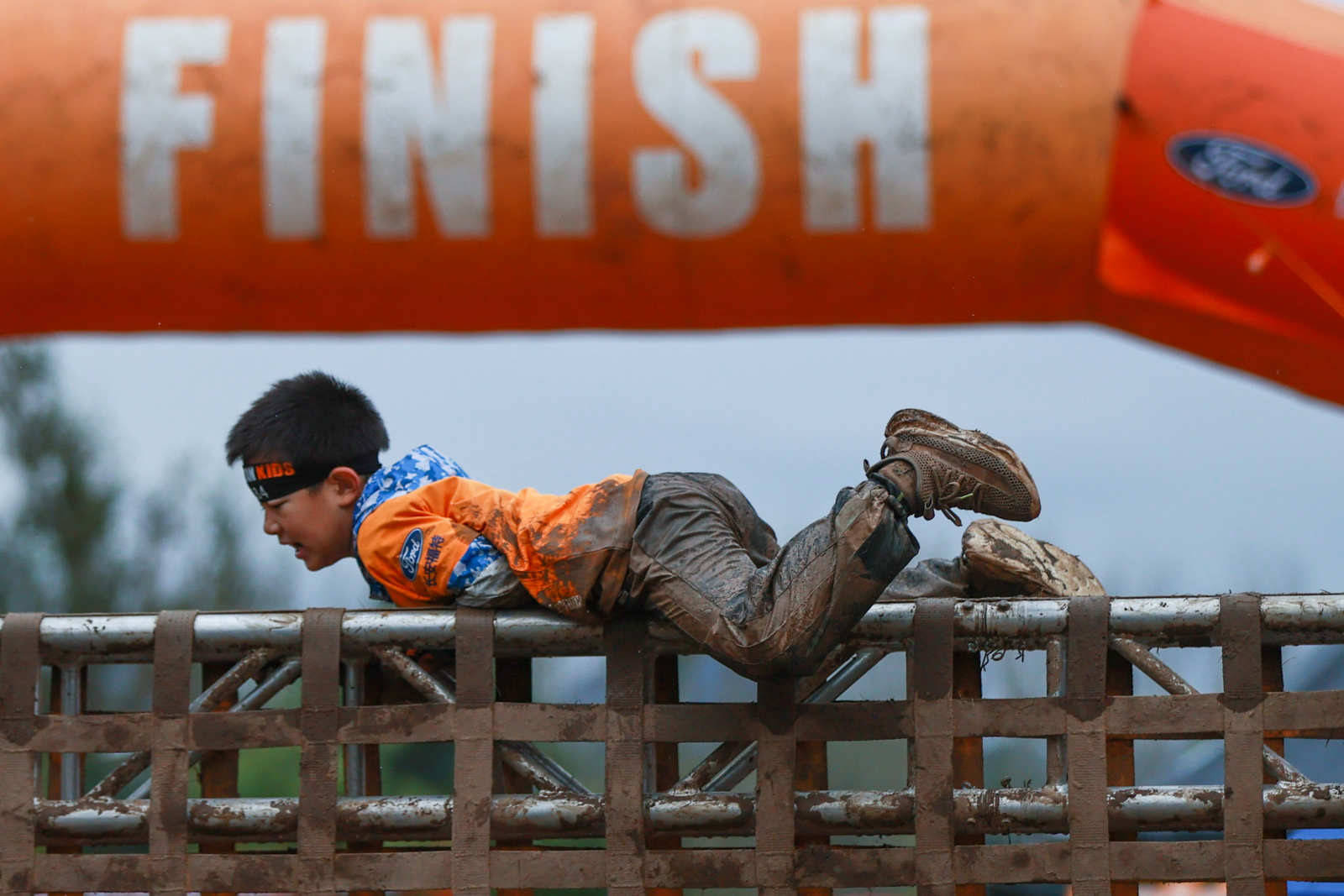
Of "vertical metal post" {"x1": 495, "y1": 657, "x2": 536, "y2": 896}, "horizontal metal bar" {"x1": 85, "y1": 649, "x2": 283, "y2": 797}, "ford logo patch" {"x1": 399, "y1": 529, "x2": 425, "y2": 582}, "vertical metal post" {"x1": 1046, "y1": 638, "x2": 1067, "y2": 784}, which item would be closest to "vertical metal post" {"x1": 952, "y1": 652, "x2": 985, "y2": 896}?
"vertical metal post" {"x1": 1046, "y1": 638, "x2": 1067, "y2": 784}

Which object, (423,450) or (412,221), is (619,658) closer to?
(423,450)

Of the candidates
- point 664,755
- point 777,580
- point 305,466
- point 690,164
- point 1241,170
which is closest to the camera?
point 777,580

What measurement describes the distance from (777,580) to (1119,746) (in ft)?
1.97

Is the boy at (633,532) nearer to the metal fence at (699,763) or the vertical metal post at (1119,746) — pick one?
the metal fence at (699,763)

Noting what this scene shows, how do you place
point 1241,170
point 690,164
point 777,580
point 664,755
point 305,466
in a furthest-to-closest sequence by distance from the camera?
point 690,164 → point 1241,170 → point 305,466 → point 664,755 → point 777,580

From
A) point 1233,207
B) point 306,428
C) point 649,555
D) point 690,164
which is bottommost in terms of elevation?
point 649,555

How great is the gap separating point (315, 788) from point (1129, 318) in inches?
105

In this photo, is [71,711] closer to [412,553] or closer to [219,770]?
[219,770]

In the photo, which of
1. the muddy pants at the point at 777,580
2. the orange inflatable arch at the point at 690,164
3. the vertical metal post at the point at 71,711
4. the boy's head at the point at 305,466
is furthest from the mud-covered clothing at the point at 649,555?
the orange inflatable arch at the point at 690,164

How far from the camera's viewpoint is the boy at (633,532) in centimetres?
229

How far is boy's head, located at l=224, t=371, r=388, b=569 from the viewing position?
8.86 feet

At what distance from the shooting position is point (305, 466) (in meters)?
2.70

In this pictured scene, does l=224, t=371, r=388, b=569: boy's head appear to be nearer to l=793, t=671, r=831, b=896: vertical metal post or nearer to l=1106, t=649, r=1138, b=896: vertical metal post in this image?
l=793, t=671, r=831, b=896: vertical metal post

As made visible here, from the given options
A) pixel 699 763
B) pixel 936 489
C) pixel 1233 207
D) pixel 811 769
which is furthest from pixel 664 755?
pixel 1233 207
